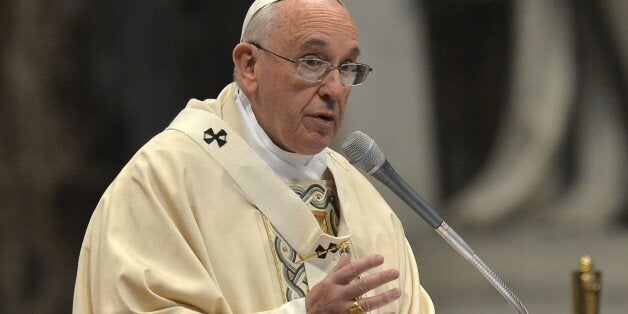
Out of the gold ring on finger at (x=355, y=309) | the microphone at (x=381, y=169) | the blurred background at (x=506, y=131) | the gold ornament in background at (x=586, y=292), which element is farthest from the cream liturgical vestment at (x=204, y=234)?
the blurred background at (x=506, y=131)

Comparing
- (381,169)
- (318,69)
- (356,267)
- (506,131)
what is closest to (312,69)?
(318,69)

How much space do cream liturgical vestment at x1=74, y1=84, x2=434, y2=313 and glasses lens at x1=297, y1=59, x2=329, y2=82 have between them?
290mm

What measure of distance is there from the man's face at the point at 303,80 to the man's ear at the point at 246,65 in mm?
30

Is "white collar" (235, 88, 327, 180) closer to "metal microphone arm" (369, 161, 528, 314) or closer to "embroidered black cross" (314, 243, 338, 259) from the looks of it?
"embroidered black cross" (314, 243, 338, 259)

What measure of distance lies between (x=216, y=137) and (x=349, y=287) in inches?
30.4

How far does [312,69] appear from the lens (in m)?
3.71

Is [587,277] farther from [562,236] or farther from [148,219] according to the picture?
[562,236]

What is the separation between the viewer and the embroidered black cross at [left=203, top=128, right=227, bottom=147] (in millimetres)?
3793

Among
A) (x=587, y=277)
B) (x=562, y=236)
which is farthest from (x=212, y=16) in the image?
(x=587, y=277)

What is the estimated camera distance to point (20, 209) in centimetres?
555

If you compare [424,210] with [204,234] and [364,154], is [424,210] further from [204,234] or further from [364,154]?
[204,234]

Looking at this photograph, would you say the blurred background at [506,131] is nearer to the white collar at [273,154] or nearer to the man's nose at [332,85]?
the white collar at [273,154]

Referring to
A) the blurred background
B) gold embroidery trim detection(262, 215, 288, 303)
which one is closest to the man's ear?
gold embroidery trim detection(262, 215, 288, 303)

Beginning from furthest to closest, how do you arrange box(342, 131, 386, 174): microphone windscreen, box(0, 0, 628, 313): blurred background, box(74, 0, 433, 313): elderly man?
1. box(0, 0, 628, 313): blurred background
2. box(74, 0, 433, 313): elderly man
3. box(342, 131, 386, 174): microphone windscreen
